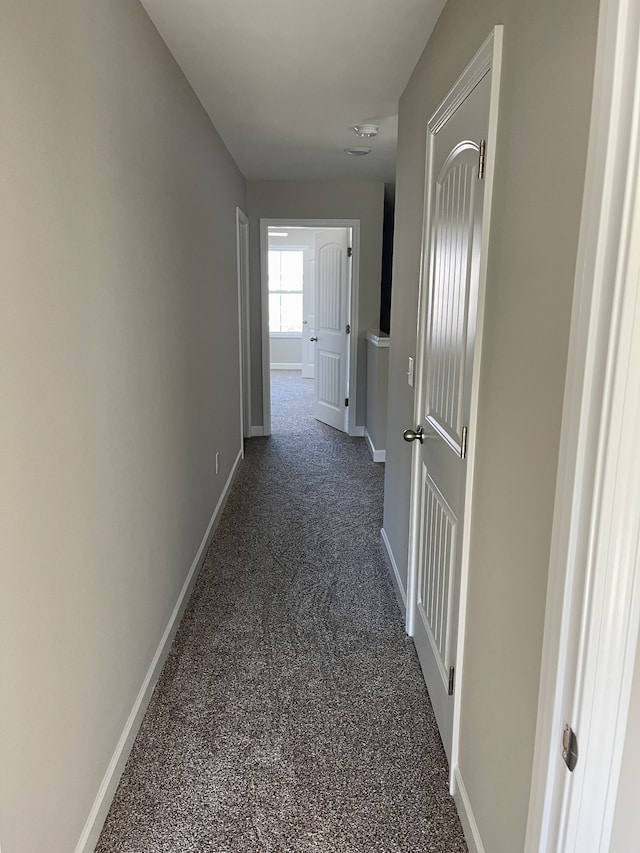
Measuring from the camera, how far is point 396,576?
3.05m

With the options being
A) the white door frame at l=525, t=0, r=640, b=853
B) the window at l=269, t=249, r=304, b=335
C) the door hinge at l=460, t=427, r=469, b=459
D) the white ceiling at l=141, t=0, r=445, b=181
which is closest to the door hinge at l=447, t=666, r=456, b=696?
the door hinge at l=460, t=427, r=469, b=459

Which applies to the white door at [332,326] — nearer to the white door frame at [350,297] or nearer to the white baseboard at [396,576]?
the white door frame at [350,297]

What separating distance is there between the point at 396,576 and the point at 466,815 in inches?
56.2

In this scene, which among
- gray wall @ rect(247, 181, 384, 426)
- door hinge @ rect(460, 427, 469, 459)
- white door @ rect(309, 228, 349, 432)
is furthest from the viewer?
white door @ rect(309, 228, 349, 432)

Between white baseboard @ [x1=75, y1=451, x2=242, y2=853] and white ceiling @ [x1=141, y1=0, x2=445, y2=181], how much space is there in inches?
89.8

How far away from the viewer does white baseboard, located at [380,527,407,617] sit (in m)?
2.79

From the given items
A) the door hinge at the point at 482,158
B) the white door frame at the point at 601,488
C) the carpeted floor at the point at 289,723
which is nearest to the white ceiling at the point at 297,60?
the door hinge at the point at 482,158

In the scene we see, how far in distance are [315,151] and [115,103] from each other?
2727mm

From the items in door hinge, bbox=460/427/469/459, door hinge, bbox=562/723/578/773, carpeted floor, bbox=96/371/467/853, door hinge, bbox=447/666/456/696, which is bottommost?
carpeted floor, bbox=96/371/467/853

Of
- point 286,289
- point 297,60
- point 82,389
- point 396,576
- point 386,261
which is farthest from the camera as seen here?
point 286,289

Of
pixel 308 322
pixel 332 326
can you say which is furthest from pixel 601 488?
pixel 308 322

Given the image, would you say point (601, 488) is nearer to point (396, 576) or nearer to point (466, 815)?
point (466, 815)

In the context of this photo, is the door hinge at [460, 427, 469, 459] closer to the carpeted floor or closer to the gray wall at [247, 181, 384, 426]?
the carpeted floor

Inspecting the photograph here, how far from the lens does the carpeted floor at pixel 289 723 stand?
1676mm
